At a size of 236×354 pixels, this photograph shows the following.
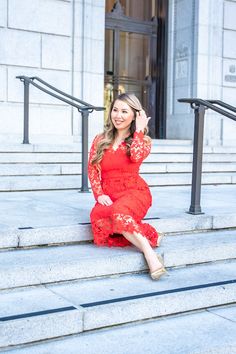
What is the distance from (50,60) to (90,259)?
6571 millimetres

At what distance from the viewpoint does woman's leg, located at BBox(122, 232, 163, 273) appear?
3875 millimetres

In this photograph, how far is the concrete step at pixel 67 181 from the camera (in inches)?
255

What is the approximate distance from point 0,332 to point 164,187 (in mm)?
4705

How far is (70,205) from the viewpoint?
5.51 m

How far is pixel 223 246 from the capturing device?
176 inches

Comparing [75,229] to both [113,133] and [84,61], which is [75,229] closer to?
[113,133]

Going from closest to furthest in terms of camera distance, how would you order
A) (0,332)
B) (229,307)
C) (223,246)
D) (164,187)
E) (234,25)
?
(0,332) < (229,307) < (223,246) < (164,187) < (234,25)

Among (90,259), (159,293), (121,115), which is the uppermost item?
(121,115)

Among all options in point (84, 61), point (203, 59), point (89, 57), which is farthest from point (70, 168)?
point (203, 59)

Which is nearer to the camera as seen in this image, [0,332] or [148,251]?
[0,332]

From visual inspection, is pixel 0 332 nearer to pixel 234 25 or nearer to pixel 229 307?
pixel 229 307

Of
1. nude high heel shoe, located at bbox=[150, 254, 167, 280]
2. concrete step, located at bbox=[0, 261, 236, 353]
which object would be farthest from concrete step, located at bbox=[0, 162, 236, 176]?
nude high heel shoe, located at bbox=[150, 254, 167, 280]

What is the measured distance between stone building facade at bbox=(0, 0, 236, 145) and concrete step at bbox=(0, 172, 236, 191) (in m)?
2.61

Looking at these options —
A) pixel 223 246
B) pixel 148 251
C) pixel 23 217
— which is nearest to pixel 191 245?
pixel 223 246
